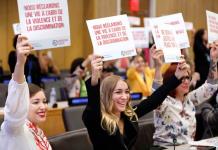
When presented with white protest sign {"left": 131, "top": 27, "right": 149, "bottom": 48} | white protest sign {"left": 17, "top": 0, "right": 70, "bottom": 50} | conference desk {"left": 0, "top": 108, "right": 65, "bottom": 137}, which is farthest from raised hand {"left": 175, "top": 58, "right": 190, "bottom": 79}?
white protest sign {"left": 131, "top": 27, "right": 149, "bottom": 48}

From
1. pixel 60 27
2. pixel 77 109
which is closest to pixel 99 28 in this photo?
pixel 60 27

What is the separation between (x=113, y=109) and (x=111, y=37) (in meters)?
0.53

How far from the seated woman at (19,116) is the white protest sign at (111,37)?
673mm

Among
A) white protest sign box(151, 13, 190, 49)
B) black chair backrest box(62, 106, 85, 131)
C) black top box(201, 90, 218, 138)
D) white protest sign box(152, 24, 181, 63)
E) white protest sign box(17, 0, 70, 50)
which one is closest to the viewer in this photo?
white protest sign box(17, 0, 70, 50)

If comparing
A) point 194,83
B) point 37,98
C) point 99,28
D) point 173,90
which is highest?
point 99,28

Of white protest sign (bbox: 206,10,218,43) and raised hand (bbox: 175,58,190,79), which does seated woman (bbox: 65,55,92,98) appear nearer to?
white protest sign (bbox: 206,10,218,43)

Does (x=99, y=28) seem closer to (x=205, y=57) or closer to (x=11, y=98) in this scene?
(x=11, y=98)

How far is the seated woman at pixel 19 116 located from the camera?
2133 mm

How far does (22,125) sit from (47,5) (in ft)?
2.47

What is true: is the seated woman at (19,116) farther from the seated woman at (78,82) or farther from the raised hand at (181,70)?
the seated woman at (78,82)

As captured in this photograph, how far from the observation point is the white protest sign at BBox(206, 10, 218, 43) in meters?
3.70

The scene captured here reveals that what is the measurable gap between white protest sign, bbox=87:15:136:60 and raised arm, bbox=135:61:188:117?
600 mm

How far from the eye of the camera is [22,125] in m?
2.21

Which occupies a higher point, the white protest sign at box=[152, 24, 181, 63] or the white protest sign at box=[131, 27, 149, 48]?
the white protest sign at box=[152, 24, 181, 63]
